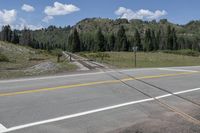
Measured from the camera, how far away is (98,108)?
28.8 ft

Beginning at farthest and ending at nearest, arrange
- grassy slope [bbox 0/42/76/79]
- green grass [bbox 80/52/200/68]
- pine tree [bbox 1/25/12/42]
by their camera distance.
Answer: pine tree [bbox 1/25/12/42] → green grass [bbox 80/52/200/68] → grassy slope [bbox 0/42/76/79]

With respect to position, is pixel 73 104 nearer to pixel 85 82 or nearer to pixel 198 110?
pixel 198 110

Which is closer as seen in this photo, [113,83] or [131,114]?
[131,114]

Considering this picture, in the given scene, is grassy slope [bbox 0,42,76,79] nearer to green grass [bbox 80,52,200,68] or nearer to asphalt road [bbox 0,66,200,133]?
green grass [bbox 80,52,200,68]

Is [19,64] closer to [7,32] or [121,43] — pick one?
[121,43]

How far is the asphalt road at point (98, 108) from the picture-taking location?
22.7ft

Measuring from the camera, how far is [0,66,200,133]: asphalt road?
6.93 meters

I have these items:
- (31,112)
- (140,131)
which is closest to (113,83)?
(31,112)

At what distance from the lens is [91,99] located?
10047mm

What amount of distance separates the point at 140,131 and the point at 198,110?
9.85 feet

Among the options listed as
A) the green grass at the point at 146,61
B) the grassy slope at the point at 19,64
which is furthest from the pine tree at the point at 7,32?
the green grass at the point at 146,61

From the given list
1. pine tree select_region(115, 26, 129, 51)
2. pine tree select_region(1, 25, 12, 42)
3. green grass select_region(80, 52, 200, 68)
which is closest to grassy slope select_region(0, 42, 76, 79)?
green grass select_region(80, 52, 200, 68)

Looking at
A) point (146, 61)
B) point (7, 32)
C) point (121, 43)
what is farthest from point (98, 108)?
point (7, 32)

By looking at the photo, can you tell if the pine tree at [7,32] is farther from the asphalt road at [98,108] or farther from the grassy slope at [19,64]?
the asphalt road at [98,108]
